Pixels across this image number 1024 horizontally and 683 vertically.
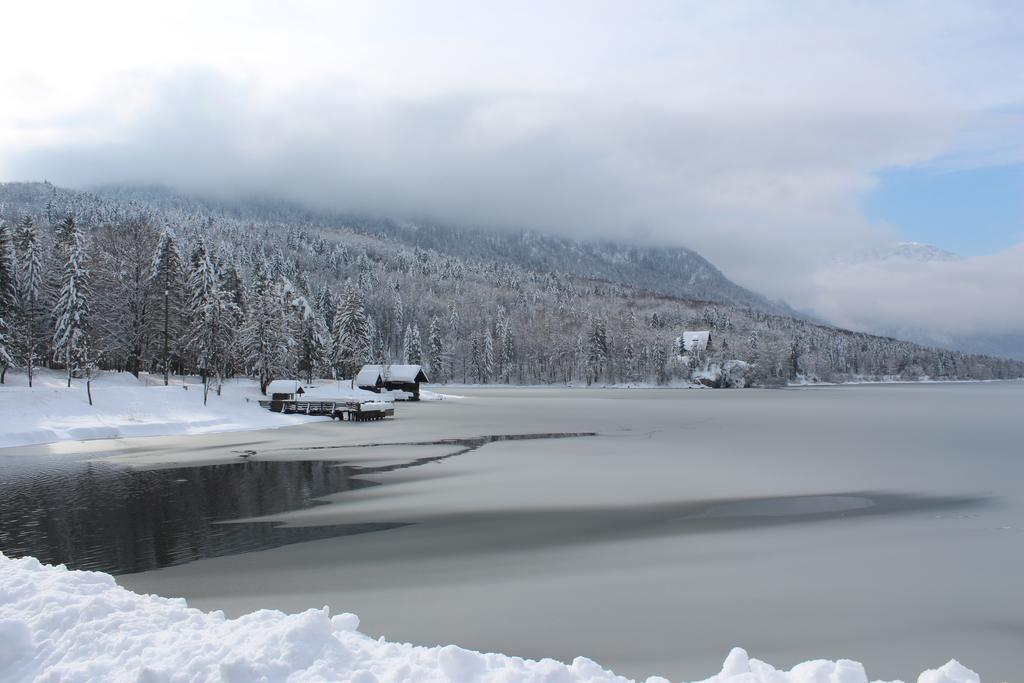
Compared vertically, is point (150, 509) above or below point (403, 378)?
below

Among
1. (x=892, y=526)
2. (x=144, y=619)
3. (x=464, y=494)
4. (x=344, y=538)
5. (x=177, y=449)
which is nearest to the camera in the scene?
(x=144, y=619)

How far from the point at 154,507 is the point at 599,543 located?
14704mm

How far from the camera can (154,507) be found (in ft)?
66.4

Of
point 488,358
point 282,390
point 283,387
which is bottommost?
point 282,390

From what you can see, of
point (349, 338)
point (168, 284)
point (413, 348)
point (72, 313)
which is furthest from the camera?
point (413, 348)

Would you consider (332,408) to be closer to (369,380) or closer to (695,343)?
(369,380)

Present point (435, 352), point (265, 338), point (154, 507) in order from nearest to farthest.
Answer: point (154, 507), point (265, 338), point (435, 352)

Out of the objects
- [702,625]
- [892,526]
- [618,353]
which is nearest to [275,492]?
[702,625]

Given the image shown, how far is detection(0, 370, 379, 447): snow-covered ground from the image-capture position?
39094mm

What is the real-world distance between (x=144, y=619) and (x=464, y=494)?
15.0m

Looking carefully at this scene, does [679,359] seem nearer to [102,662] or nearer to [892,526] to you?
[892,526]

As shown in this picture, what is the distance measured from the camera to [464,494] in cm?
2272

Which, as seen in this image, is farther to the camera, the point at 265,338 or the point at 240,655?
the point at 265,338

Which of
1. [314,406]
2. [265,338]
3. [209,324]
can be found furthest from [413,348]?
[209,324]
